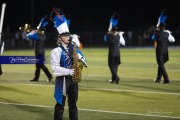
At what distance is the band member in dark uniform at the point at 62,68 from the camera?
383 inches

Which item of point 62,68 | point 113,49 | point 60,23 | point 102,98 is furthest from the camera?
point 113,49

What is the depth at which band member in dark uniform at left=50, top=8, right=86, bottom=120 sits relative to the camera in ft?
31.9

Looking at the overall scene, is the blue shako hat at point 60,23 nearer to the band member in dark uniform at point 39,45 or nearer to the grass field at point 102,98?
the grass field at point 102,98

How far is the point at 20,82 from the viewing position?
19406 millimetres

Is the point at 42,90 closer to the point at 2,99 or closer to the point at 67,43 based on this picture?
the point at 2,99

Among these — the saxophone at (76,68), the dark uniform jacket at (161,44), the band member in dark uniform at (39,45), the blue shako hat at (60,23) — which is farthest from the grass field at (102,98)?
the blue shako hat at (60,23)

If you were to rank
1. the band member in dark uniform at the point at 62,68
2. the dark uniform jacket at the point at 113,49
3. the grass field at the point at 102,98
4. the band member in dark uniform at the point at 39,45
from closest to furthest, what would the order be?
the band member in dark uniform at the point at 62,68, the grass field at the point at 102,98, the dark uniform jacket at the point at 113,49, the band member in dark uniform at the point at 39,45

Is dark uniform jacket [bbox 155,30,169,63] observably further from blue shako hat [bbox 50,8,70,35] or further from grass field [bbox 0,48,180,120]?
blue shako hat [bbox 50,8,70,35]

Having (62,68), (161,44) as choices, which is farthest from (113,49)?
(62,68)

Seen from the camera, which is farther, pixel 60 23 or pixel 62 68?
pixel 60 23

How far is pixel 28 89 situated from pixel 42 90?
555 mm

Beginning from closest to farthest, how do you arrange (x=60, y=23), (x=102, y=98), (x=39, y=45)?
(x=60, y=23), (x=102, y=98), (x=39, y=45)

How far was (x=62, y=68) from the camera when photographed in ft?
31.9

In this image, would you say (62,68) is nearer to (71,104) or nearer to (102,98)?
(71,104)
